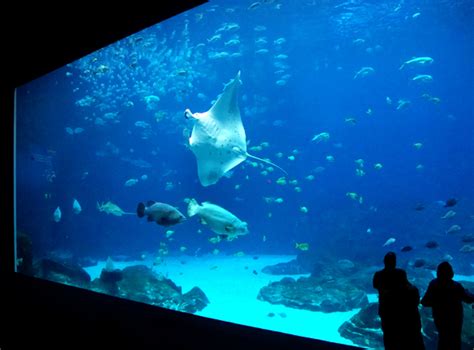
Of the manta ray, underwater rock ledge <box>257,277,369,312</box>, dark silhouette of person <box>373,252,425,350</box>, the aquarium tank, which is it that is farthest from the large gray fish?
underwater rock ledge <box>257,277,369,312</box>

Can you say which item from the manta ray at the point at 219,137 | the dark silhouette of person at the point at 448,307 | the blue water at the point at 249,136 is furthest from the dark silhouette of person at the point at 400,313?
the blue water at the point at 249,136

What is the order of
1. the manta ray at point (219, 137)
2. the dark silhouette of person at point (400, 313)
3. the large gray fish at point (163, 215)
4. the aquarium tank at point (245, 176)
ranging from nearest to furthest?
the dark silhouette of person at point (400, 313) < the large gray fish at point (163, 215) < the manta ray at point (219, 137) < the aquarium tank at point (245, 176)

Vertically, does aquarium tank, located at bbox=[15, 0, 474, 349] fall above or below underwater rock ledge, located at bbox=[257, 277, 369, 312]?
above

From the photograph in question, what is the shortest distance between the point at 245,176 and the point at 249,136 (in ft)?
14.8

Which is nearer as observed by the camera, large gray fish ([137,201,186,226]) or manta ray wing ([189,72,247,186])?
large gray fish ([137,201,186,226])

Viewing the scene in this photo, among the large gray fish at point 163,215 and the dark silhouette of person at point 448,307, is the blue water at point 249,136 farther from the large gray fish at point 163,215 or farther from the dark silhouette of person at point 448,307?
the dark silhouette of person at point 448,307

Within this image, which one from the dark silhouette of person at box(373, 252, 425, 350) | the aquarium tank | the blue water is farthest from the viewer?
the blue water

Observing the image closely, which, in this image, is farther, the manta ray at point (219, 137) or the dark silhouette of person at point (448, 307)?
the manta ray at point (219, 137)

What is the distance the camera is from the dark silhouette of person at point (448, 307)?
198 centimetres

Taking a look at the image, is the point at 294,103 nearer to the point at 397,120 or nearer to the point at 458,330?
the point at 397,120

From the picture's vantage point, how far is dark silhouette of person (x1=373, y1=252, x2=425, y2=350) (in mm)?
1961

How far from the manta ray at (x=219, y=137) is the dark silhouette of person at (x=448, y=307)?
173 inches

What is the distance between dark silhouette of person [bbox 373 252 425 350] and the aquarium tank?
104 inches

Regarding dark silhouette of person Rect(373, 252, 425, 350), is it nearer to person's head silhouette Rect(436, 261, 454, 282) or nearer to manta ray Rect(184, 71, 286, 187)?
person's head silhouette Rect(436, 261, 454, 282)
